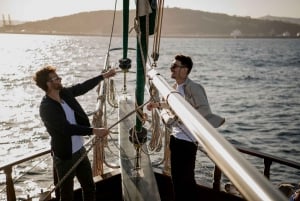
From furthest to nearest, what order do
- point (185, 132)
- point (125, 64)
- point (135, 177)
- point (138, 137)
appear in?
point (125, 64) < point (135, 177) < point (138, 137) < point (185, 132)

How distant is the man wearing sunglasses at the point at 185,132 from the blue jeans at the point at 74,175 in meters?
0.86

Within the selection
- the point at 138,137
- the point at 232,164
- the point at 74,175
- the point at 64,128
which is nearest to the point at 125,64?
the point at 138,137

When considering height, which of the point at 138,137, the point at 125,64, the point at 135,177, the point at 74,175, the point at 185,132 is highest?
the point at 125,64

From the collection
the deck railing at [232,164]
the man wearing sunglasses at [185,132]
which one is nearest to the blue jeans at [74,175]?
the man wearing sunglasses at [185,132]

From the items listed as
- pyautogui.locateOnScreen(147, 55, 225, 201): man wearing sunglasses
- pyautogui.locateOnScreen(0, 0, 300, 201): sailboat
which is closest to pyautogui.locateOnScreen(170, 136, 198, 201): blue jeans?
pyautogui.locateOnScreen(147, 55, 225, 201): man wearing sunglasses

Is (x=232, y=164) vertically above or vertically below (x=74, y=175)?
above

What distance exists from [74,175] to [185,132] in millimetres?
1188

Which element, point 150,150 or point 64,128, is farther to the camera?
point 150,150

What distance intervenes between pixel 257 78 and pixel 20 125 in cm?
3487

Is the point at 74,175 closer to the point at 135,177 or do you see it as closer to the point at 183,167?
the point at 135,177

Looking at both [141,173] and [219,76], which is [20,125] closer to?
[141,173]

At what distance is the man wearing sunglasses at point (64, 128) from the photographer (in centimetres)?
302

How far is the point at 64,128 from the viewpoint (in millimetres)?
3004

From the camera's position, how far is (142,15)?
304 cm
